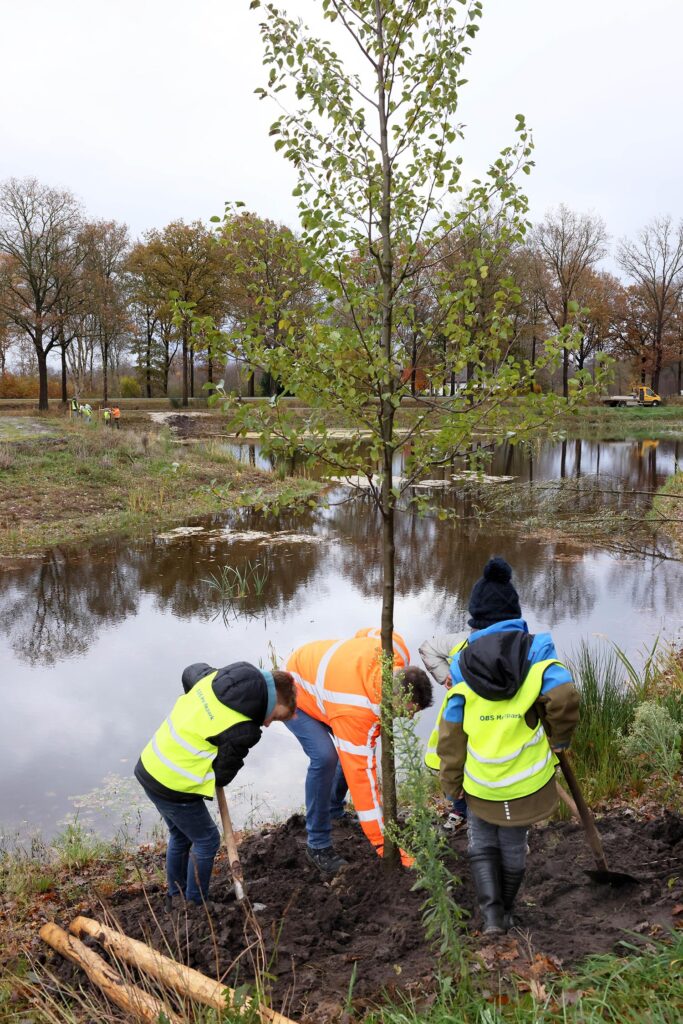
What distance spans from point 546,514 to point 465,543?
26.2ft

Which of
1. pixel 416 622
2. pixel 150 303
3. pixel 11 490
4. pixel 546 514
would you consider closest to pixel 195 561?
pixel 416 622

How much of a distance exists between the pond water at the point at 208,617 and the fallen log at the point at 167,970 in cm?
199

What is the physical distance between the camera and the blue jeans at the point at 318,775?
15.3 feet

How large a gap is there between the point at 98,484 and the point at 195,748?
16.5m

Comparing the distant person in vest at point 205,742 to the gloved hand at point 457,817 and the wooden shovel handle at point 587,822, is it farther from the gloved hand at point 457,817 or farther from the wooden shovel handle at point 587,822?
the gloved hand at point 457,817

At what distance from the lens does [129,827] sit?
18.4 ft

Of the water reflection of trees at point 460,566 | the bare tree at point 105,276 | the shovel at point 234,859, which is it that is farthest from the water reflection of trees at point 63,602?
the bare tree at point 105,276

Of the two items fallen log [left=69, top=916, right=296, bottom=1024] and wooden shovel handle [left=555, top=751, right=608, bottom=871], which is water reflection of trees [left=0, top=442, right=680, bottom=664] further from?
fallen log [left=69, top=916, right=296, bottom=1024]

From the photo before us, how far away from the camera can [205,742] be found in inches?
154

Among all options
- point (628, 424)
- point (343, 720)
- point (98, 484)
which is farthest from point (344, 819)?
point (628, 424)

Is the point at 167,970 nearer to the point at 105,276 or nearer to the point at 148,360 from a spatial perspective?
the point at 105,276

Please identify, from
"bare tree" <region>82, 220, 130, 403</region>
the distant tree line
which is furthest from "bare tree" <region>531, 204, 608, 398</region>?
"bare tree" <region>82, 220, 130, 403</region>

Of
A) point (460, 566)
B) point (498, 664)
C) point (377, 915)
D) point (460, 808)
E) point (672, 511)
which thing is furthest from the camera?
point (672, 511)

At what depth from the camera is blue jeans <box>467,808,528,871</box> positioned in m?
3.75
